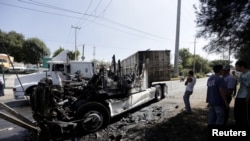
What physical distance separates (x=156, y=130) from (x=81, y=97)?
2368mm

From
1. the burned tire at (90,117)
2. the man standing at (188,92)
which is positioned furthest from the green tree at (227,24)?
the burned tire at (90,117)

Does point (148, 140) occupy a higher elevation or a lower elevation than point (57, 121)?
lower

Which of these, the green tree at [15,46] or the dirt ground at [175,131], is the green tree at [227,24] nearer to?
the dirt ground at [175,131]

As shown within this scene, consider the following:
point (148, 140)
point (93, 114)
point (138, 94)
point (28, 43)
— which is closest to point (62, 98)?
point (93, 114)

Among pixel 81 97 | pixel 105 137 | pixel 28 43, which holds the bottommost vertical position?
pixel 105 137

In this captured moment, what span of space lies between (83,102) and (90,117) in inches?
20.1

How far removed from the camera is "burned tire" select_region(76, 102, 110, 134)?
6.32m

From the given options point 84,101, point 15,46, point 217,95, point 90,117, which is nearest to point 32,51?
point 15,46

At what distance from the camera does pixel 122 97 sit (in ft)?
26.4

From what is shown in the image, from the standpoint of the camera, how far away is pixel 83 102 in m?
6.67

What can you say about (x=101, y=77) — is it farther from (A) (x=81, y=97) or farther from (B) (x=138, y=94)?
(B) (x=138, y=94)

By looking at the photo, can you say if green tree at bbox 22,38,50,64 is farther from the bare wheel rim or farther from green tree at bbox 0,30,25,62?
the bare wheel rim

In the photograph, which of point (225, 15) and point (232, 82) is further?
point (225, 15)

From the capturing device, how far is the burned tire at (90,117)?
249 inches
